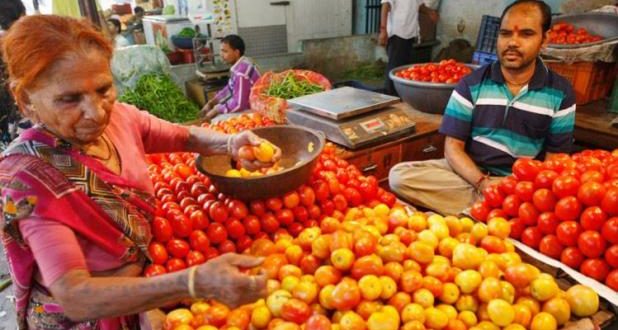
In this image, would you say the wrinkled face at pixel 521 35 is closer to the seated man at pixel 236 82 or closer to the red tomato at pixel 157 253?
the red tomato at pixel 157 253

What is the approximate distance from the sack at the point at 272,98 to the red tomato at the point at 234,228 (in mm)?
1817

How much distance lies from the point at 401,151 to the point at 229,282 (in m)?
2.24

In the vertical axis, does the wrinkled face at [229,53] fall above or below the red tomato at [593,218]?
above

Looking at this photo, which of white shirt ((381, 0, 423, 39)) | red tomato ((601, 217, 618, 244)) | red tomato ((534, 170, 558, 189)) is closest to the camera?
red tomato ((601, 217, 618, 244))

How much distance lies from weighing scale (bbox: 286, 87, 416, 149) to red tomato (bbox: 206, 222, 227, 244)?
4.42ft

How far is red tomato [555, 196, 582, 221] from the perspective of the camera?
Result: 1.58 m

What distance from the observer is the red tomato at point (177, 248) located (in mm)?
1594

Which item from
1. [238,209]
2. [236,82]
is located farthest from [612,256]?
[236,82]

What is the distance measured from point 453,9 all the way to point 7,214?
7222 millimetres

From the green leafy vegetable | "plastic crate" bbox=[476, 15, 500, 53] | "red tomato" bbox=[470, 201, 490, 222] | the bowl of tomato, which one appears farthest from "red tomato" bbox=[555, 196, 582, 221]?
"plastic crate" bbox=[476, 15, 500, 53]

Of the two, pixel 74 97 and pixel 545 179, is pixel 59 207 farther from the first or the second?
pixel 545 179

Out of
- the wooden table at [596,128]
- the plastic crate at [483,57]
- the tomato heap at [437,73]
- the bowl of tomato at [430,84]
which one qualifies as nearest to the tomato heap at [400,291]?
the bowl of tomato at [430,84]

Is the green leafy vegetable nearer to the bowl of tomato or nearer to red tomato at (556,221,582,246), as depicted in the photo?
the bowl of tomato

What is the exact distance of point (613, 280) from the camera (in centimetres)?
149
